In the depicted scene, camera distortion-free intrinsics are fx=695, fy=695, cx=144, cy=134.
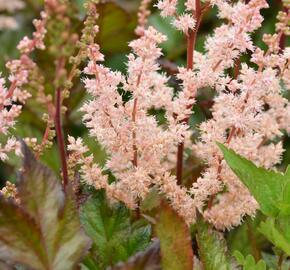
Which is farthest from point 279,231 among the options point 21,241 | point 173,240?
point 21,241

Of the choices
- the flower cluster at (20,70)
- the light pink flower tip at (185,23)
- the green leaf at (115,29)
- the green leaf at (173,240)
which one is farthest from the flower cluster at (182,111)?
the green leaf at (115,29)

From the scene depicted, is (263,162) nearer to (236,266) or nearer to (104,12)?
(236,266)

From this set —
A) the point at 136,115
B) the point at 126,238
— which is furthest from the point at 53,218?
the point at 136,115

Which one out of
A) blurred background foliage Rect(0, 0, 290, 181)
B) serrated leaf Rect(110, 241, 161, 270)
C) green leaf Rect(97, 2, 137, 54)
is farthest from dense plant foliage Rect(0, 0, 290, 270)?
green leaf Rect(97, 2, 137, 54)

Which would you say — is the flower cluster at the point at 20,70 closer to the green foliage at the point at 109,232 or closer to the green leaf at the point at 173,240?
the green foliage at the point at 109,232

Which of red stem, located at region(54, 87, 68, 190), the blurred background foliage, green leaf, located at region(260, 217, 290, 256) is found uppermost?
the blurred background foliage

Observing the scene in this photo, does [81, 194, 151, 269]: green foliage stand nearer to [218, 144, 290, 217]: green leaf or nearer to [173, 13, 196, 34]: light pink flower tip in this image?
[218, 144, 290, 217]: green leaf
